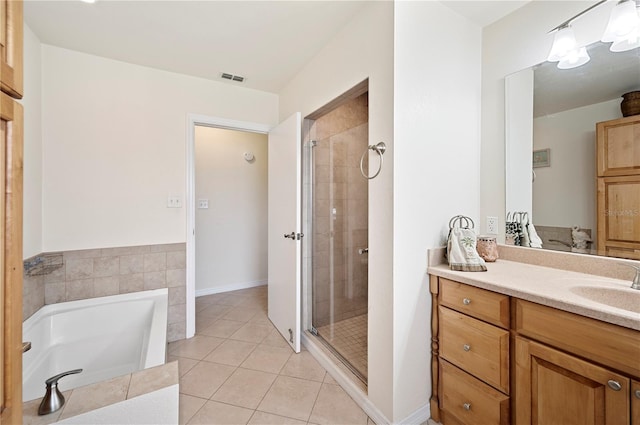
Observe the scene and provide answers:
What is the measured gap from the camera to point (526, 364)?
42.8 inches

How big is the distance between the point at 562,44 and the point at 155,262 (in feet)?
10.2

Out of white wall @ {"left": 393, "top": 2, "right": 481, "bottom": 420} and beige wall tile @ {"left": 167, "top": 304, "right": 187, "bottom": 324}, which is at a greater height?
white wall @ {"left": 393, "top": 2, "right": 481, "bottom": 420}

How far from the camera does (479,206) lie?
1780 millimetres

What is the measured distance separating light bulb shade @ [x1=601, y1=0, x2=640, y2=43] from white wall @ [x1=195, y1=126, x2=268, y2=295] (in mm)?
3406

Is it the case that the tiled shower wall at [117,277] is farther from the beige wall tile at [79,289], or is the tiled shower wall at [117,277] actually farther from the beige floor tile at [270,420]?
the beige floor tile at [270,420]

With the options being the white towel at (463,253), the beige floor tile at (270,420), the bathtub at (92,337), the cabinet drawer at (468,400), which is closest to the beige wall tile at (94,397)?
the bathtub at (92,337)

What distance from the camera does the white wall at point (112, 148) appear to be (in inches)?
77.0

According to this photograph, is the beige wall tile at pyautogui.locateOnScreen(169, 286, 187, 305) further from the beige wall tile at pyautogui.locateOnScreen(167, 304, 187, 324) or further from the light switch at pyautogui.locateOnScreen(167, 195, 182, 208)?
the light switch at pyautogui.locateOnScreen(167, 195, 182, 208)

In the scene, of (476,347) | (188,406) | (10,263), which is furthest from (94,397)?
(476,347)

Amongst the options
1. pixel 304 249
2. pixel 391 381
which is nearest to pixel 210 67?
pixel 304 249

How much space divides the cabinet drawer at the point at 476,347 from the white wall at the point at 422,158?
0.13m

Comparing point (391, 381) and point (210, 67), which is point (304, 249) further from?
point (210, 67)

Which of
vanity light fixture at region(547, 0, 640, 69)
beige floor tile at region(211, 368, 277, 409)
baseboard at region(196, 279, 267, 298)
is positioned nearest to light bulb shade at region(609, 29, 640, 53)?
vanity light fixture at region(547, 0, 640, 69)

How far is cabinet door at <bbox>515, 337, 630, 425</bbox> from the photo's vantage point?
87 cm
